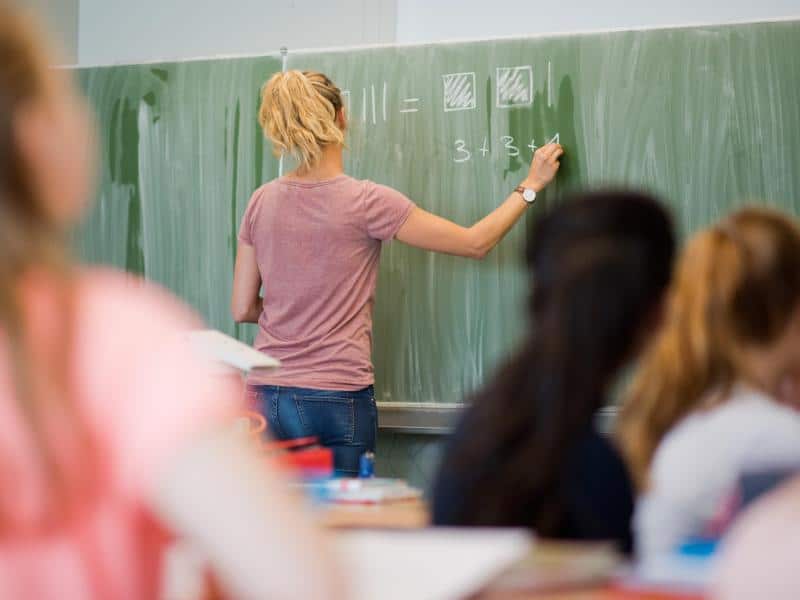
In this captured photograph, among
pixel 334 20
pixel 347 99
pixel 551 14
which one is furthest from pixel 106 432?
pixel 334 20

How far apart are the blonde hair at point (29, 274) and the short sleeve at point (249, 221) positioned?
2.75m

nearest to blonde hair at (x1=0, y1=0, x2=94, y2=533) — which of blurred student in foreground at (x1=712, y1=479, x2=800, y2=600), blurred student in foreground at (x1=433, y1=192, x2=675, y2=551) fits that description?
blurred student in foreground at (x1=712, y1=479, x2=800, y2=600)

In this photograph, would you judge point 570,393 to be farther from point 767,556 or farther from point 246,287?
point 246,287

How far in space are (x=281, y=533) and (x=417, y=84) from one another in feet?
10.4

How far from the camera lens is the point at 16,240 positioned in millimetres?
761

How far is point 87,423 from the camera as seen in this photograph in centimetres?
75

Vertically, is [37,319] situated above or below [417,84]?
below

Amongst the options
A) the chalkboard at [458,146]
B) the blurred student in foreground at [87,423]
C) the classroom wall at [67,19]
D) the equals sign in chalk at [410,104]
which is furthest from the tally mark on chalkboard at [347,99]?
the blurred student in foreground at [87,423]

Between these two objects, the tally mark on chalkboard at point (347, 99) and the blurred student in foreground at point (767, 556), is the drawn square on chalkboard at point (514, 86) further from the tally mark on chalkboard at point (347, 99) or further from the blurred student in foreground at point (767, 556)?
the blurred student in foreground at point (767, 556)

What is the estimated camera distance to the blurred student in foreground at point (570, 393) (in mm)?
1410

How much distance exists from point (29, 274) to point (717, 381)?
1278 mm

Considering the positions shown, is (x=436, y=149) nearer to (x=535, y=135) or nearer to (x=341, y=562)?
(x=535, y=135)

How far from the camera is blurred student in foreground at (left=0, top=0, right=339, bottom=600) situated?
730mm

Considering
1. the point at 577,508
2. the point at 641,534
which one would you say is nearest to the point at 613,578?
the point at 577,508
